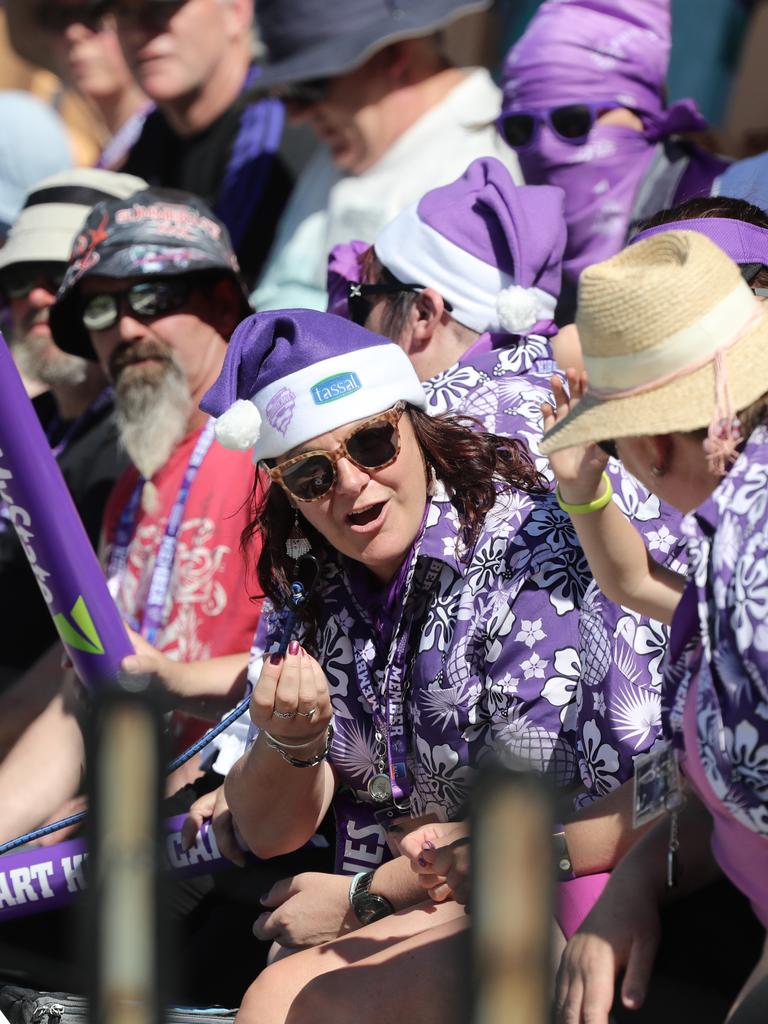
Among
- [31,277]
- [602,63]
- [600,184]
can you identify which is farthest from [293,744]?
[31,277]

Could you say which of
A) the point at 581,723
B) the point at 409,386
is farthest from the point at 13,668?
the point at 581,723

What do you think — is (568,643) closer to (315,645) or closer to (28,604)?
(315,645)

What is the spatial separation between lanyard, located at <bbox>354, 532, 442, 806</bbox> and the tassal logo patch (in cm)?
30

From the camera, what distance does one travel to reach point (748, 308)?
2104 millimetres

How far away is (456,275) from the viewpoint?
11.3 ft

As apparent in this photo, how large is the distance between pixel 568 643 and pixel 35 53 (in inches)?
205

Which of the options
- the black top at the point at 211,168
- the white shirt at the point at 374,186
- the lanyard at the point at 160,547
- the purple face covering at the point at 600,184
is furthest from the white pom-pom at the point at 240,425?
the black top at the point at 211,168

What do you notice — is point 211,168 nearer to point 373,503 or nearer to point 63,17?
point 63,17

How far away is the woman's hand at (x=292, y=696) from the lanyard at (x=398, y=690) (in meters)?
0.16

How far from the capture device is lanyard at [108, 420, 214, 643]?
386 cm

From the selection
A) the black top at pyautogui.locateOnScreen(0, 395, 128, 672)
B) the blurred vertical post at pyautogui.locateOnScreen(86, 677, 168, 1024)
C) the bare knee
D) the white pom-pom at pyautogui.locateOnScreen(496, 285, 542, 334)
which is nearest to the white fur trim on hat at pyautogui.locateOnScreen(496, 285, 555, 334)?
the white pom-pom at pyautogui.locateOnScreen(496, 285, 542, 334)

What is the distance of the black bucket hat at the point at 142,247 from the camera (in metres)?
4.26

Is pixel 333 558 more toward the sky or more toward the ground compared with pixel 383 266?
more toward the ground

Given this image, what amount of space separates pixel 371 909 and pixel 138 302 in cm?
209
